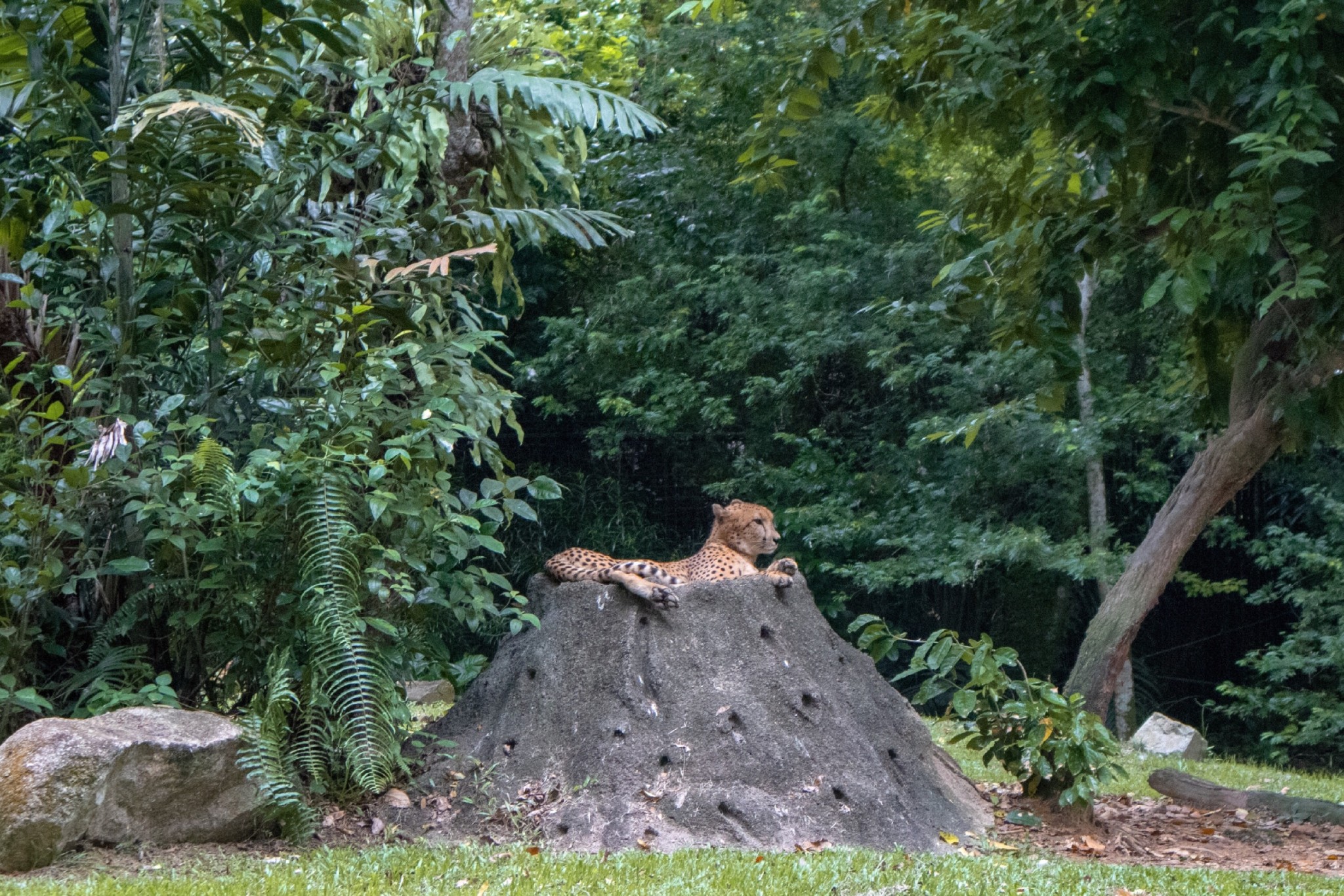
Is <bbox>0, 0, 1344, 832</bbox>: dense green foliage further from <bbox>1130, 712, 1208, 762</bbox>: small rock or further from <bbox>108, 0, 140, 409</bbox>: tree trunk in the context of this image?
<bbox>1130, 712, 1208, 762</bbox>: small rock

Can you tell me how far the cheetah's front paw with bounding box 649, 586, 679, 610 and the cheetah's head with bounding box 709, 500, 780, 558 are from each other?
2.34 meters

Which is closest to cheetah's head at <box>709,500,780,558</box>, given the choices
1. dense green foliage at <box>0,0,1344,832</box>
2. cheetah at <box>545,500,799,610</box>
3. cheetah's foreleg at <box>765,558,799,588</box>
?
cheetah at <box>545,500,799,610</box>

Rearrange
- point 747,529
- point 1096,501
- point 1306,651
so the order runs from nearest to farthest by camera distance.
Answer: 1. point 747,529
2. point 1306,651
3. point 1096,501

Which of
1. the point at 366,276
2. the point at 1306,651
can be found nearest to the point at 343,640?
the point at 366,276

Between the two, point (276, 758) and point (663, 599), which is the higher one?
point (663, 599)

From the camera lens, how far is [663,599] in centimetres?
585

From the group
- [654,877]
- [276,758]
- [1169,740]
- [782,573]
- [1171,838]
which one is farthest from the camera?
[1169,740]

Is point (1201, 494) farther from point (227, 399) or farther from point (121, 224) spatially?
point (121, 224)

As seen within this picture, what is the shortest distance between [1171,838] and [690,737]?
2.73 m

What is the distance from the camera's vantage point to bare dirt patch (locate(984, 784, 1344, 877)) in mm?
5594

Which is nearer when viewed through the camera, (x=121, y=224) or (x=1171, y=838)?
(x=121, y=224)

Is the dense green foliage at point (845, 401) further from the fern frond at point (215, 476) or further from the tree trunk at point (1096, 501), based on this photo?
the fern frond at point (215, 476)

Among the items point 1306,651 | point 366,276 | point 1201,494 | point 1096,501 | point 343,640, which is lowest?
point 1306,651

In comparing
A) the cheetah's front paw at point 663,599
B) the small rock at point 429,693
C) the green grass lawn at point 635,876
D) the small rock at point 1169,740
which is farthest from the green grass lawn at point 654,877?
the small rock at point 429,693
